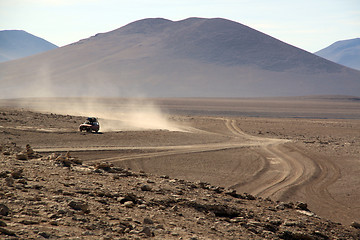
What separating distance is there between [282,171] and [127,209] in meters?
12.6

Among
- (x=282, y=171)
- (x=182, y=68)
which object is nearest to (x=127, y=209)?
(x=282, y=171)

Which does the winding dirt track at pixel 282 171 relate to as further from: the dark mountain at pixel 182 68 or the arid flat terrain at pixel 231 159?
the dark mountain at pixel 182 68

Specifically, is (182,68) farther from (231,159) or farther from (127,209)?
(127,209)

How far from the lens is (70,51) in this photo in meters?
177

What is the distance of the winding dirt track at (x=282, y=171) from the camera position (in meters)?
15.8

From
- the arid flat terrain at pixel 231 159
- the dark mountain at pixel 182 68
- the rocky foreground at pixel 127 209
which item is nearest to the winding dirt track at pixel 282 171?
the arid flat terrain at pixel 231 159

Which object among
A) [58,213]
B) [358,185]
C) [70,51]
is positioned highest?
[70,51]

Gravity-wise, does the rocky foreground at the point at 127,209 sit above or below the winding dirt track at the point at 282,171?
above

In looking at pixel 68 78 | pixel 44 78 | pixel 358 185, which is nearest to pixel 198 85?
pixel 68 78

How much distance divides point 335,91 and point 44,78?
86.5 metres

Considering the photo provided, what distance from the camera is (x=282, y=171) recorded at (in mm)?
20219

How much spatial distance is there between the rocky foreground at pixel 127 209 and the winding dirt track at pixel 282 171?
3.82 meters

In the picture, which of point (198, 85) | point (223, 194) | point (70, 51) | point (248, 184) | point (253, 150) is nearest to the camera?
point (223, 194)

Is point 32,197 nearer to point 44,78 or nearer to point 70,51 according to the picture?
point 44,78
